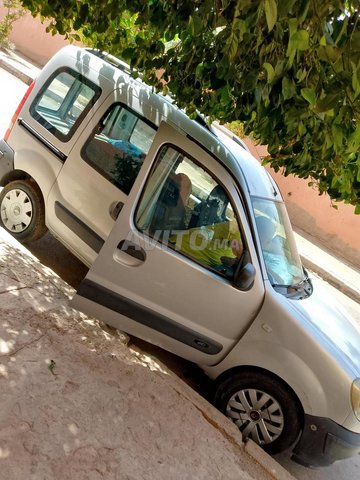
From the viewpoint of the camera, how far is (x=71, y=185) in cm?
396

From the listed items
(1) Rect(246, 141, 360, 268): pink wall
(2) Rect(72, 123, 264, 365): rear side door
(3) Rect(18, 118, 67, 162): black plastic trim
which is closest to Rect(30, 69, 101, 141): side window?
(3) Rect(18, 118, 67, 162): black plastic trim

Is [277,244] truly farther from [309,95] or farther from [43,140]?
[43,140]

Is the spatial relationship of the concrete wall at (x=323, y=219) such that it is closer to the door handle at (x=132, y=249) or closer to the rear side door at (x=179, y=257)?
the rear side door at (x=179, y=257)

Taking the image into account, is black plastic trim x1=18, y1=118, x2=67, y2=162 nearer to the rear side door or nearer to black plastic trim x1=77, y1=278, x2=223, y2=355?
the rear side door

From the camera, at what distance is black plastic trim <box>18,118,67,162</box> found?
13.3 ft

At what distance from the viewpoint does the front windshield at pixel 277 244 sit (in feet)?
11.5

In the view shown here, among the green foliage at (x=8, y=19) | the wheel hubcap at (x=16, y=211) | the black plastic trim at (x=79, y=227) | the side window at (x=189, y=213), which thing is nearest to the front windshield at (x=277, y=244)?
the side window at (x=189, y=213)

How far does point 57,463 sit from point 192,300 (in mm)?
1484

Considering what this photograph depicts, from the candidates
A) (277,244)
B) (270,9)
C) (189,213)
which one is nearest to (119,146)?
(189,213)

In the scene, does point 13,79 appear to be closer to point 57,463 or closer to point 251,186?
point 251,186

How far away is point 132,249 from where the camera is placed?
11.0ft

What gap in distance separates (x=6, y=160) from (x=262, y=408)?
3260 mm

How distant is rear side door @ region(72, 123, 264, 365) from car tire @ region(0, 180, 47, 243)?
125cm

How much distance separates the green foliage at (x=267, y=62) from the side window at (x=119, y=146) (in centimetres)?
58
